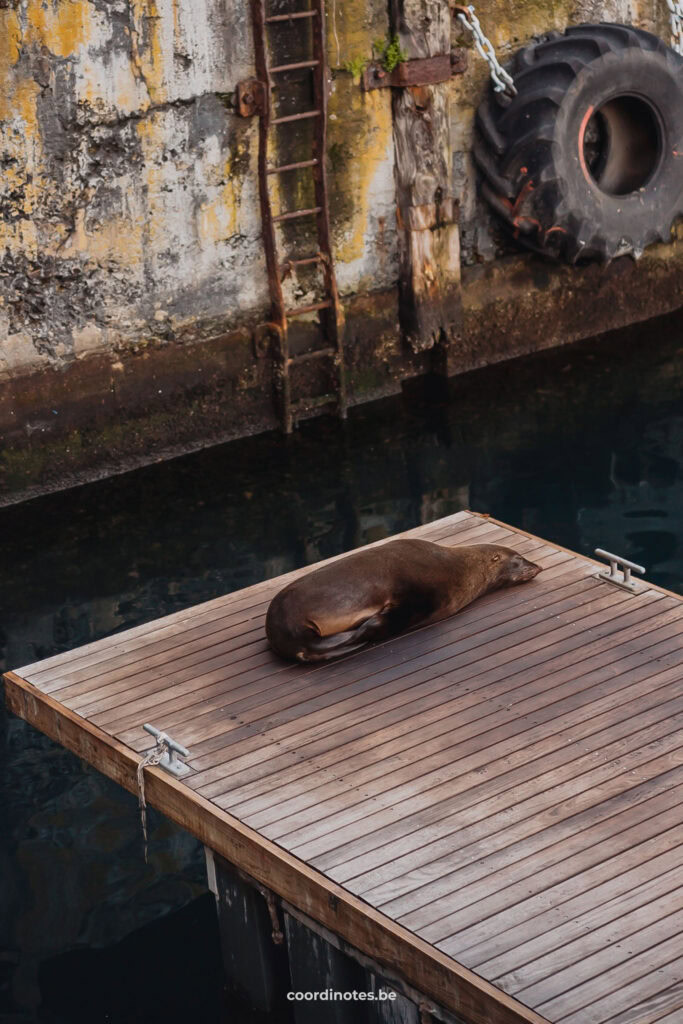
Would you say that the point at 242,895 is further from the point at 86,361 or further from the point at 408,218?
the point at 408,218

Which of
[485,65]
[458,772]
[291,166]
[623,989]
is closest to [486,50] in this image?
[485,65]

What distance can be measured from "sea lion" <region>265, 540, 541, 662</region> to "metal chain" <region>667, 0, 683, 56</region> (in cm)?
605

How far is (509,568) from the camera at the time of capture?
6738 millimetres

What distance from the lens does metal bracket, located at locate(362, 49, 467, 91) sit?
1012 centimetres

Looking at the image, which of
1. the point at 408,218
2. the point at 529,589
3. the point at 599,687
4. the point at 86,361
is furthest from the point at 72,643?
the point at 408,218

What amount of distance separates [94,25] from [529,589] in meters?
4.21

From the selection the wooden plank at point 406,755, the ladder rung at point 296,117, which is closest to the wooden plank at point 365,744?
the wooden plank at point 406,755

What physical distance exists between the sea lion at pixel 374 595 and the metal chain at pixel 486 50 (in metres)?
4.82

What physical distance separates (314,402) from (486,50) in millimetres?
2508

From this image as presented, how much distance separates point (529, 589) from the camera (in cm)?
677

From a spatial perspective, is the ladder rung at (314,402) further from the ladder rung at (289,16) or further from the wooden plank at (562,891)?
the wooden plank at (562,891)

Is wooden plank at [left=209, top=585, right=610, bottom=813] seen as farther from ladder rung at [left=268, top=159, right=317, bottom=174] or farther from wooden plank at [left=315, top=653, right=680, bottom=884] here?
ladder rung at [left=268, top=159, right=317, bottom=174]

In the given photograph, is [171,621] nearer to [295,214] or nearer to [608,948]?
[608,948]

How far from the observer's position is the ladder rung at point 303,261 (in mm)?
10086
